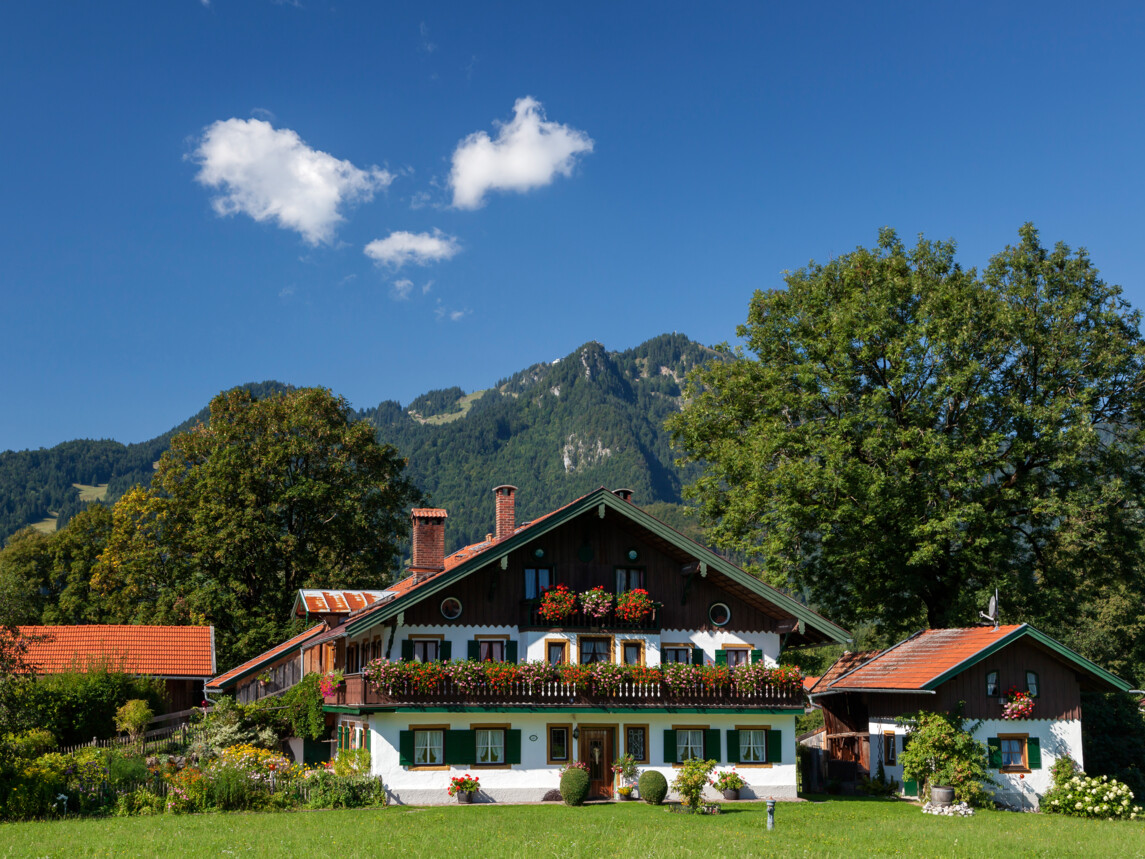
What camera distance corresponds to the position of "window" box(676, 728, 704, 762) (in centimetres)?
2962

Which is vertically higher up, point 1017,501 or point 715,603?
point 1017,501

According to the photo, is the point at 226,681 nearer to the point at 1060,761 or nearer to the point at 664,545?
the point at 664,545

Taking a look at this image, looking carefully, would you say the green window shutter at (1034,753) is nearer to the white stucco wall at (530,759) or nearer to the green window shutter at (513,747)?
the white stucco wall at (530,759)

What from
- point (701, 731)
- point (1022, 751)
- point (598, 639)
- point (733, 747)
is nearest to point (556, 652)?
point (598, 639)

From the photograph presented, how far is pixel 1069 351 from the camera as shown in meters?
36.5

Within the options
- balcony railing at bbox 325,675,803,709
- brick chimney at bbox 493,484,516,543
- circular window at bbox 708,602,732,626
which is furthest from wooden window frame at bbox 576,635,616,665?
brick chimney at bbox 493,484,516,543

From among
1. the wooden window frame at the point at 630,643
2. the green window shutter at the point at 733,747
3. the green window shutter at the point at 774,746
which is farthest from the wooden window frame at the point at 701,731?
the wooden window frame at the point at 630,643

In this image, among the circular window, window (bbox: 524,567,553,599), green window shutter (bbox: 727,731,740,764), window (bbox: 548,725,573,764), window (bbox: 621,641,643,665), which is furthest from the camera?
the circular window

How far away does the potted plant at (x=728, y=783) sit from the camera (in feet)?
94.8

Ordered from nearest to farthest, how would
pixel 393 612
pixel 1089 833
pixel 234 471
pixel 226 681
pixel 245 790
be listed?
pixel 1089 833 < pixel 245 790 < pixel 393 612 < pixel 226 681 < pixel 234 471

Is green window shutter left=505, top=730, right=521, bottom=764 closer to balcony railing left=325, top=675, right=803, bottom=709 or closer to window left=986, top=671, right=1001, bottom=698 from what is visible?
balcony railing left=325, top=675, right=803, bottom=709

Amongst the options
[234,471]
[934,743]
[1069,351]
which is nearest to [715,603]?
[934,743]

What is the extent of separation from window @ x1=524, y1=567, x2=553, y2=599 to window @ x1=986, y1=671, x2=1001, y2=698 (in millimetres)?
13473

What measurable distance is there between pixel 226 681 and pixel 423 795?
17.3 metres
